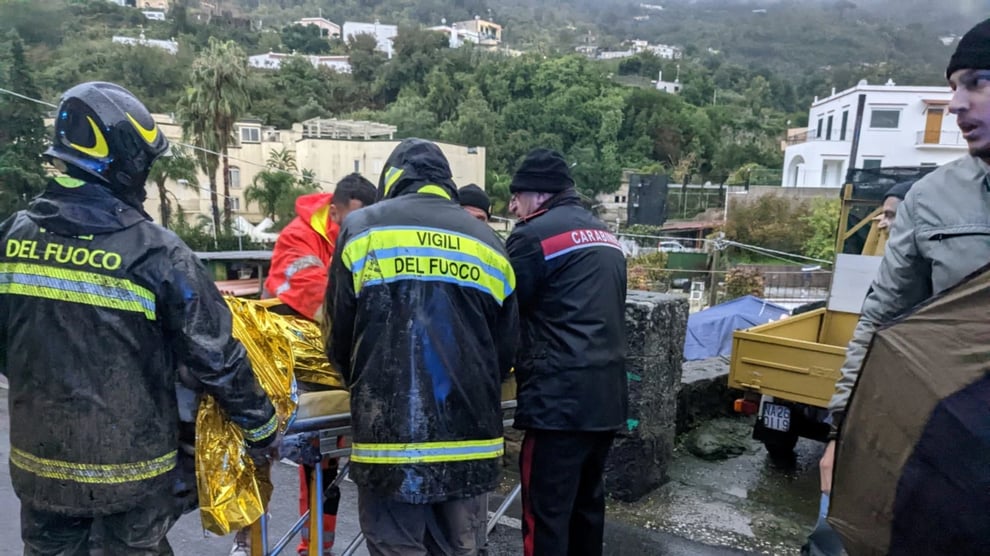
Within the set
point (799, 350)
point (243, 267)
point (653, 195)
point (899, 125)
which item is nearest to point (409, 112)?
point (653, 195)

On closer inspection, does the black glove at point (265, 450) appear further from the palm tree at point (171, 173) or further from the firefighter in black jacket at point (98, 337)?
the palm tree at point (171, 173)

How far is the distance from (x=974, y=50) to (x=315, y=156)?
48.9 meters

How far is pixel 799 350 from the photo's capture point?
439 centimetres

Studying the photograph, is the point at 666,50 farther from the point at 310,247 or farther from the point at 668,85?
the point at 310,247

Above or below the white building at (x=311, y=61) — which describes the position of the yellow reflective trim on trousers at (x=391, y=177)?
below

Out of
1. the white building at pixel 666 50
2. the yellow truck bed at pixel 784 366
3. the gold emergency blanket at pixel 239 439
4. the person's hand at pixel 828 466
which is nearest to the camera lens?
the person's hand at pixel 828 466

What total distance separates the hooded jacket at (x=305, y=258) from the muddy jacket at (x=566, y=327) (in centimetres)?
96

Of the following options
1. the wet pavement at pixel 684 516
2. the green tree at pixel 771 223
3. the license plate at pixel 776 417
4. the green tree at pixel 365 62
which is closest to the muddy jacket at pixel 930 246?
the wet pavement at pixel 684 516

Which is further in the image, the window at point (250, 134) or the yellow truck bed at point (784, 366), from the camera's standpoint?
the window at point (250, 134)

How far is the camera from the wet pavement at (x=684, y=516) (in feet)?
10.9

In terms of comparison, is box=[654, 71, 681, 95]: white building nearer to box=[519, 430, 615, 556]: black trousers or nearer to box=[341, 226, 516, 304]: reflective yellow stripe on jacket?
box=[519, 430, 615, 556]: black trousers

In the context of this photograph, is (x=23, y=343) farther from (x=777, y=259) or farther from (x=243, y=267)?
(x=777, y=259)

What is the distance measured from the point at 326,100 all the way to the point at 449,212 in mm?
81873

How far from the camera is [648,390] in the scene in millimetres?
3711
